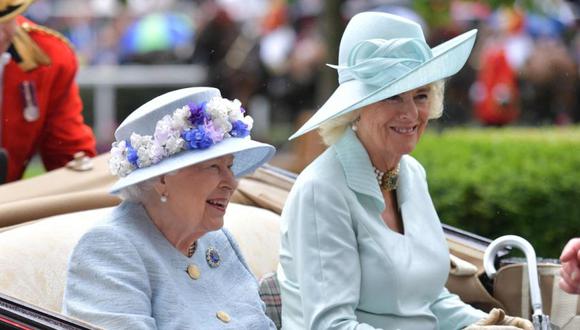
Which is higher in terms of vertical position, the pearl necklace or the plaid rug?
the pearl necklace

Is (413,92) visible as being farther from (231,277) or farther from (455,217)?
(455,217)

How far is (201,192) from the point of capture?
3812mm

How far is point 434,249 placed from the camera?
4133 mm

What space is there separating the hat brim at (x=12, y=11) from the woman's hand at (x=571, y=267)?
2155 mm

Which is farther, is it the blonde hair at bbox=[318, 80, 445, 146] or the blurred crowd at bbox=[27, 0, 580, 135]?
the blurred crowd at bbox=[27, 0, 580, 135]

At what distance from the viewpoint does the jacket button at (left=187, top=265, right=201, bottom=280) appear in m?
3.86

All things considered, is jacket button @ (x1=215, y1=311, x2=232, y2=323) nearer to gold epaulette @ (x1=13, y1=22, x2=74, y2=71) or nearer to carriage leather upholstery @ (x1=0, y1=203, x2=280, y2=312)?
carriage leather upholstery @ (x1=0, y1=203, x2=280, y2=312)

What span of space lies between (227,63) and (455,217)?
20.9ft

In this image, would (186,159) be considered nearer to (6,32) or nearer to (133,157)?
(133,157)

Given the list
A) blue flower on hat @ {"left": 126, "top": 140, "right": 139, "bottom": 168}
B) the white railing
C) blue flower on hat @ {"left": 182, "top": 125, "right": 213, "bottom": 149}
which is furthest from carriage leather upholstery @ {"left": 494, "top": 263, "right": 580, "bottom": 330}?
the white railing

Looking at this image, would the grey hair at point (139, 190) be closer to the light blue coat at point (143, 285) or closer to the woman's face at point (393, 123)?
the light blue coat at point (143, 285)

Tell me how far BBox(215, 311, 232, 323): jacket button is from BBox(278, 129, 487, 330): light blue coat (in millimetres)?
219

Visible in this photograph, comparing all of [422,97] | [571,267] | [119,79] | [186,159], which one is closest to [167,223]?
[186,159]

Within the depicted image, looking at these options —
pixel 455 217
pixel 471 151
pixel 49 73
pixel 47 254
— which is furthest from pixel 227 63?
pixel 47 254
